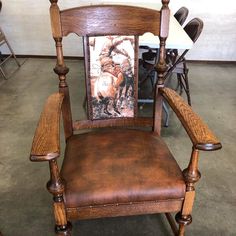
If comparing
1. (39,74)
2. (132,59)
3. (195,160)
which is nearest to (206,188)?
(195,160)

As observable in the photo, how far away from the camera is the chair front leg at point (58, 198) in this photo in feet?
3.05

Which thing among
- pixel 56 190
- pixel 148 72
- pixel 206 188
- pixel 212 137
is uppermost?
pixel 212 137

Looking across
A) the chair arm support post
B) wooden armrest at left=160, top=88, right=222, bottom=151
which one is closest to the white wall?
wooden armrest at left=160, top=88, right=222, bottom=151

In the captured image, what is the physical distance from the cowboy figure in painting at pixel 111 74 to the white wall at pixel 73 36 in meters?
2.58

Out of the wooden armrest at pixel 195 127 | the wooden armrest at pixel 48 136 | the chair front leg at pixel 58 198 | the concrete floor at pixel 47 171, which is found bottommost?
A: the concrete floor at pixel 47 171

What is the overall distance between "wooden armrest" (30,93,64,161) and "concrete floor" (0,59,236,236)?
701 millimetres

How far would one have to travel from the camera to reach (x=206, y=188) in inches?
67.2

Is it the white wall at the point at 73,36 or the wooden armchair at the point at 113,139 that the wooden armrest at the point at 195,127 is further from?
the white wall at the point at 73,36

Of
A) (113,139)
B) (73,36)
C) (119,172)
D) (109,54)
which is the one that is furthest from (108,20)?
(73,36)

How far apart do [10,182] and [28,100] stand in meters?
1.19

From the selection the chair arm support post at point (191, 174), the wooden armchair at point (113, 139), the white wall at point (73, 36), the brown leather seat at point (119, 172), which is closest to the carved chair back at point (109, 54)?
the wooden armchair at point (113, 139)

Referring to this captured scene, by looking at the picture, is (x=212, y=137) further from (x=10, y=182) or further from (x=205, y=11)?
(x=205, y=11)

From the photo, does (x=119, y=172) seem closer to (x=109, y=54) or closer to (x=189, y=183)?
(x=189, y=183)

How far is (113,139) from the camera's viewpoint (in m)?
1.28
